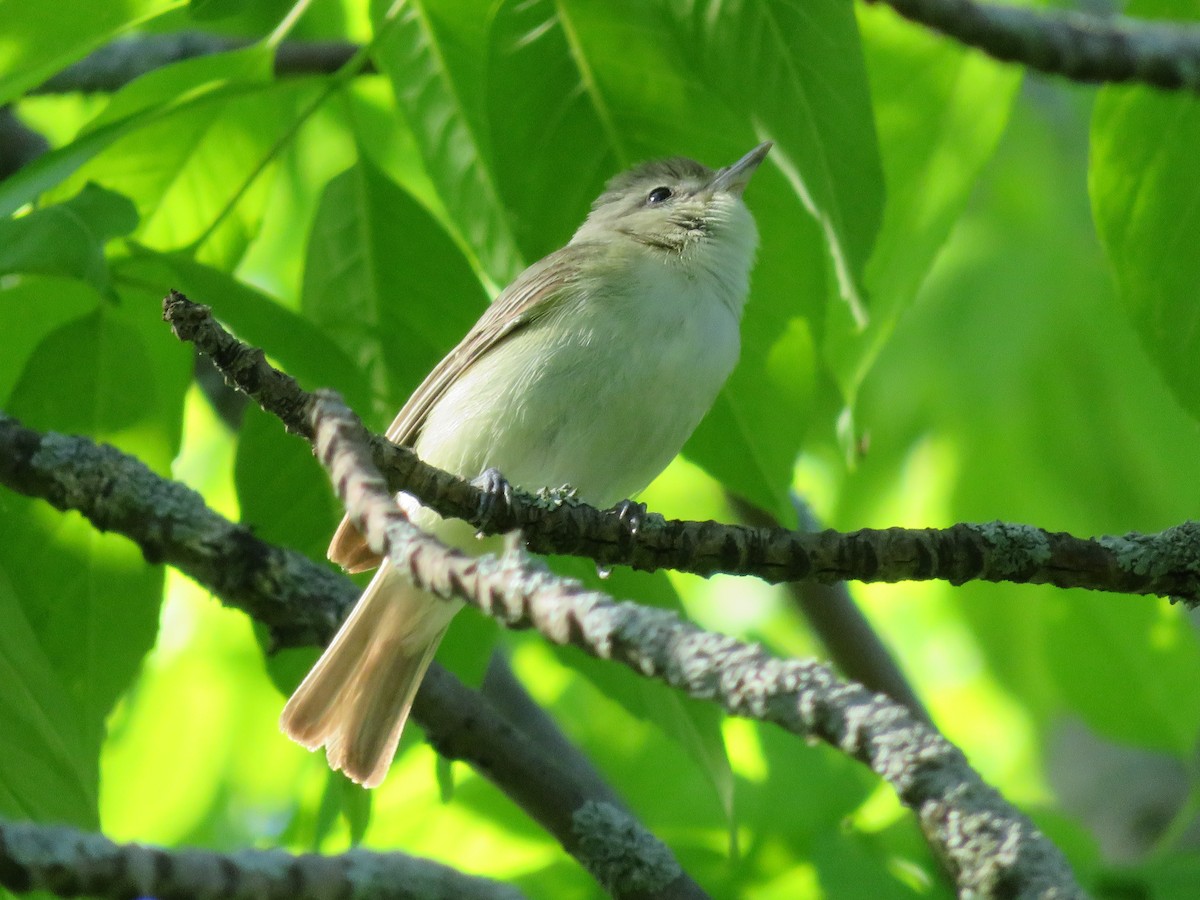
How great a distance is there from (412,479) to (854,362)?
110 centimetres

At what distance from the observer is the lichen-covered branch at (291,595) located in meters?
3.26

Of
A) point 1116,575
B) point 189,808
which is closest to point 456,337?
point 1116,575

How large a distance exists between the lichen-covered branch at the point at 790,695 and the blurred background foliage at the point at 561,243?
1070 mm

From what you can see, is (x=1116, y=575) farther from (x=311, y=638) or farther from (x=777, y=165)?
(x=311, y=638)

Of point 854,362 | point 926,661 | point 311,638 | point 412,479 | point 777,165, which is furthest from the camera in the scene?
point 926,661

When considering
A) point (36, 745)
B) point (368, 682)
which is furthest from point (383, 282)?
point (36, 745)

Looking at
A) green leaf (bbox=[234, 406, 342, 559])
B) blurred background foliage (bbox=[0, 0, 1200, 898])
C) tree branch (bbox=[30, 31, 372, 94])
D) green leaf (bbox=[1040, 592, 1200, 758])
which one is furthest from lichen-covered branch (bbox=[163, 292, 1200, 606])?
tree branch (bbox=[30, 31, 372, 94])

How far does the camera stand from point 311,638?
3838mm

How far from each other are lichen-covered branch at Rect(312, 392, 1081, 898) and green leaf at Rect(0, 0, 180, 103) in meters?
1.61

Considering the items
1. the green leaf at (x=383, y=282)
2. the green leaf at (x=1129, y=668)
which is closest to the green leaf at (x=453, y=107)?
the green leaf at (x=383, y=282)

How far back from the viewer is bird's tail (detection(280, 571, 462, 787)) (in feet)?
12.9

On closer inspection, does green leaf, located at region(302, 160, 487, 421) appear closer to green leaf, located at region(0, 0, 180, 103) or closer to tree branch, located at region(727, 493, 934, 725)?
green leaf, located at region(0, 0, 180, 103)

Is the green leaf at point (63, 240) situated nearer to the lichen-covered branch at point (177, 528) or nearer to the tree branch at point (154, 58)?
the lichen-covered branch at point (177, 528)

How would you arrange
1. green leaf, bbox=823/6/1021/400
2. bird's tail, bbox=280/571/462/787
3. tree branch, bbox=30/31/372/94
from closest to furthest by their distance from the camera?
green leaf, bbox=823/6/1021/400
bird's tail, bbox=280/571/462/787
tree branch, bbox=30/31/372/94
